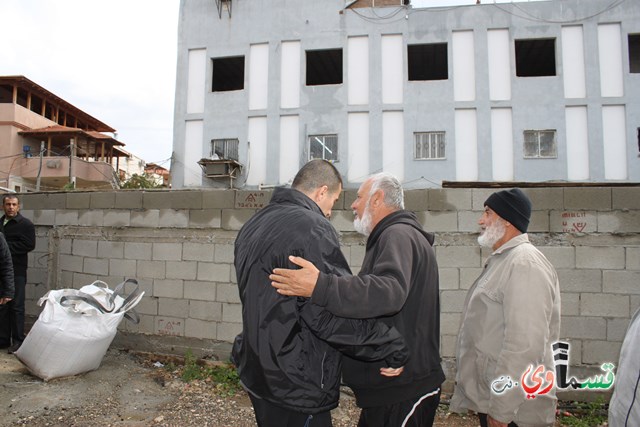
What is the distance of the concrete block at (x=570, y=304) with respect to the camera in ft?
12.8

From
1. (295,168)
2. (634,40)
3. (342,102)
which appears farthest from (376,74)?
(634,40)

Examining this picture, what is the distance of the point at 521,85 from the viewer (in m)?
15.6

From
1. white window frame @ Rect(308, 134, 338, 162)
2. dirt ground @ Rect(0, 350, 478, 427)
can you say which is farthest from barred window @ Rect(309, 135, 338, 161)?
dirt ground @ Rect(0, 350, 478, 427)

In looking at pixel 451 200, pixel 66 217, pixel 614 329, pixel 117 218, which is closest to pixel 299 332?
pixel 451 200

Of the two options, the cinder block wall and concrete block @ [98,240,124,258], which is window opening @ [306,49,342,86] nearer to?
the cinder block wall

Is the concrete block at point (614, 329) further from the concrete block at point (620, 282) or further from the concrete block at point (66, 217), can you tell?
the concrete block at point (66, 217)

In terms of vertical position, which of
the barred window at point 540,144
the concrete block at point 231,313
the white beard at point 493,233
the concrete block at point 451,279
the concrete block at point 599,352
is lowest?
the concrete block at point 599,352

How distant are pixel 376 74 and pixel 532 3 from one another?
6083 mm

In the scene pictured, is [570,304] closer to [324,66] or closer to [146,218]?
[146,218]

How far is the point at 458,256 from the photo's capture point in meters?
4.15

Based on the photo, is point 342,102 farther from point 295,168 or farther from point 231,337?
point 231,337

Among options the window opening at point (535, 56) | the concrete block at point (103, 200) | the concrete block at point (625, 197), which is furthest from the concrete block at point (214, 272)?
the window opening at point (535, 56)

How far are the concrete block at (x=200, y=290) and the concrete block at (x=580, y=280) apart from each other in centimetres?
351

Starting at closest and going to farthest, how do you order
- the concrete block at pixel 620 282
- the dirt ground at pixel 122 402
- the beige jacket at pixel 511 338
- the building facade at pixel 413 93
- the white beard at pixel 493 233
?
the beige jacket at pixel 511 338 < the white beard at pixel 493 233 < the dirt ground at pixel 122 402 < the concrete block at pixel 620 282 < the building facade at pixel 413 93
